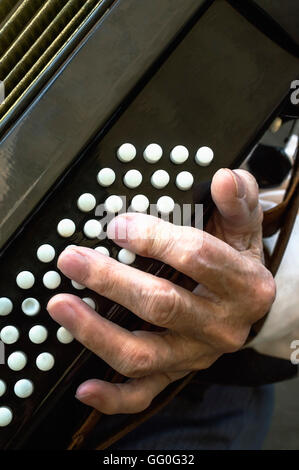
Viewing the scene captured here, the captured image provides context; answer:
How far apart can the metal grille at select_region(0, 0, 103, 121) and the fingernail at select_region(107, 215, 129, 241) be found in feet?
0.66

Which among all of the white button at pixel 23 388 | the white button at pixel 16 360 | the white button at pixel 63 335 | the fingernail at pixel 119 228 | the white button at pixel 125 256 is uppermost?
the fingernail at pixel 119 228

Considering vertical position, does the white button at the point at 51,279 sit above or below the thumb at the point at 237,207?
below

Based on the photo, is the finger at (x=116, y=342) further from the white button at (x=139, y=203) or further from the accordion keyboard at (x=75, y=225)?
the white button at (x=139, y=203)

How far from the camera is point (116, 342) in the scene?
0.62 m

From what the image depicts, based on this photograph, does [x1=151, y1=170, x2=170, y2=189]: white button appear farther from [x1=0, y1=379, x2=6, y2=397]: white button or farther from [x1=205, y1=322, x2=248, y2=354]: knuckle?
[x1=0, y1=379, x2=6, y2=397]: white button

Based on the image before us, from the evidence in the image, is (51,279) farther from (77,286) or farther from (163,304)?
(163,304)

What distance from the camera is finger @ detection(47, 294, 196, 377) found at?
58cm

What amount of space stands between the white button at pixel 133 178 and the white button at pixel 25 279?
0.17 metres

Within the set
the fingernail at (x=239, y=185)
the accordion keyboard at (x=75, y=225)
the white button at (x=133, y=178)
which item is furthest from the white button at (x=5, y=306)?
the fingernail at (x=239, y=185)

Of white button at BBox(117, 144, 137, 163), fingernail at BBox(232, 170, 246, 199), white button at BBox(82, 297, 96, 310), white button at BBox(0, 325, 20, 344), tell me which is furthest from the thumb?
white button at BBox(0, 325, 20, 344)

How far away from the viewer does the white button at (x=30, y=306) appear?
597 millimetres

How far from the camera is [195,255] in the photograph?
58 cm

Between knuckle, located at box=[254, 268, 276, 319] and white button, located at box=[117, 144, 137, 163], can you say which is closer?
white button, located at box=[117, 144, 137, 163]
